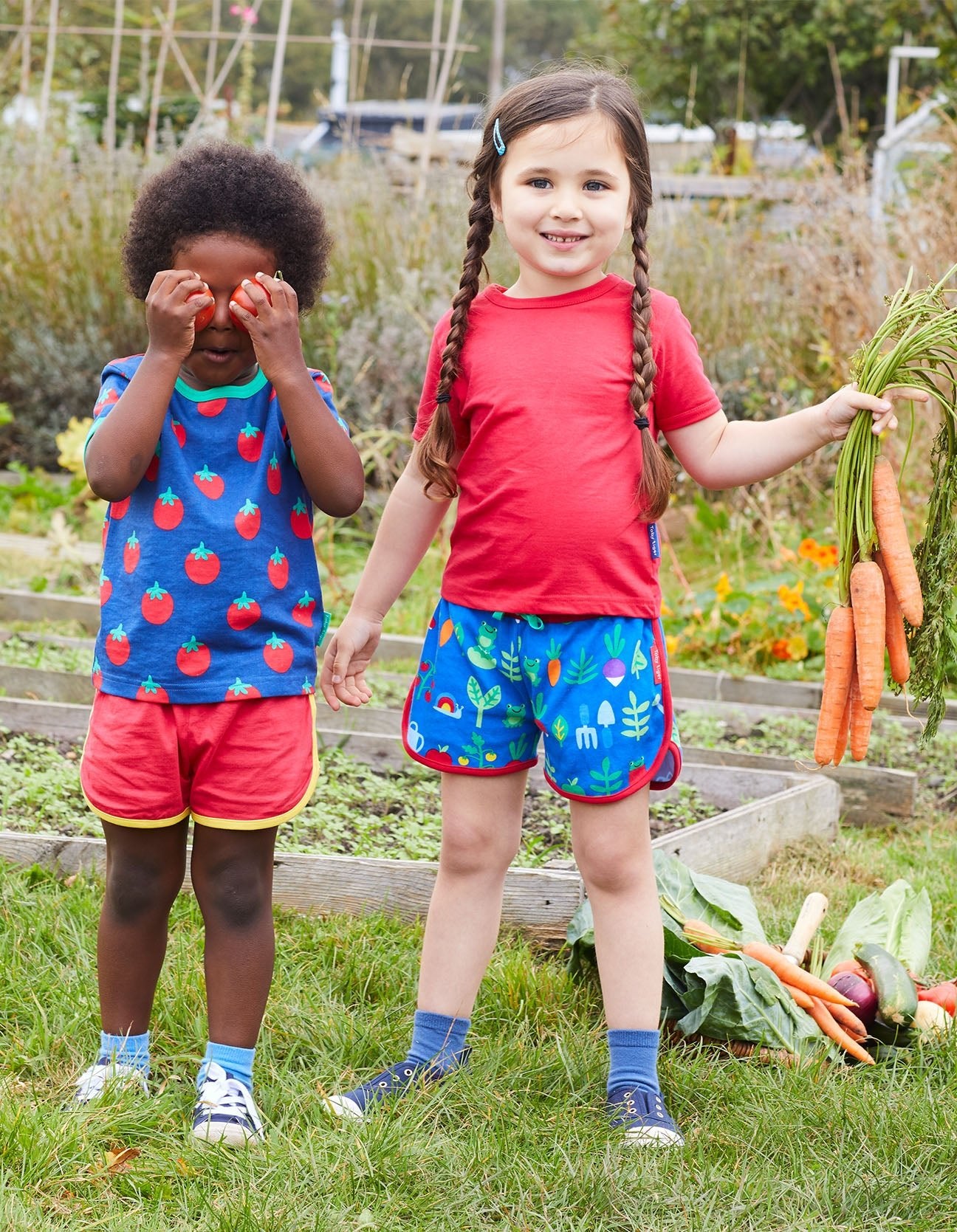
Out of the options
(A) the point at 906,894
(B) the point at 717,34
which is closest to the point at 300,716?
(A) the point at 906,894

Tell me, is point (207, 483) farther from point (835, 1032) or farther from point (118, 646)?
point (835, 1032)

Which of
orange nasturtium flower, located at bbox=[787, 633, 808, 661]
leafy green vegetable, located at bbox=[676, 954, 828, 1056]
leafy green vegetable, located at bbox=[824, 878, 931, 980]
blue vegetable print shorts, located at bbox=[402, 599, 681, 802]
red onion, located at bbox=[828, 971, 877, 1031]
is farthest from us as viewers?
orange nasturtium flower, located at bbox=[787, 633, 808, 661]

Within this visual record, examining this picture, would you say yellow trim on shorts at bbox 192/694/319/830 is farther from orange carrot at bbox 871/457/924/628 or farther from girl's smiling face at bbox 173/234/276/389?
orange carrot at bbox 871/457/924/628

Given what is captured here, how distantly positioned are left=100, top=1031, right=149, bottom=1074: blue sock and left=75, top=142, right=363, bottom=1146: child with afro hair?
13 mm

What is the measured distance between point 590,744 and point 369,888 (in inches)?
40.4

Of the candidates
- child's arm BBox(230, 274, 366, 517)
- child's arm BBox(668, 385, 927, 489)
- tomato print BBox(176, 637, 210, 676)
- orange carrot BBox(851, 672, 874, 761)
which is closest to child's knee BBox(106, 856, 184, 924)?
tomato print BBox(176, 637, 210, 676)

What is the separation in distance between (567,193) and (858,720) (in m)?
1.08

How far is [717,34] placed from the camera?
2019cm

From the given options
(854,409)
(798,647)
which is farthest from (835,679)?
(798,647)

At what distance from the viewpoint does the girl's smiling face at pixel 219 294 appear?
87.4 inches

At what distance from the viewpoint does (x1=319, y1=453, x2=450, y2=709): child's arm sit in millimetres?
2453

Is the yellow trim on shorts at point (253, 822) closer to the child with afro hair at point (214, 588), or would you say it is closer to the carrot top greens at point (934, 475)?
the child with afro hair at point (214, 588)

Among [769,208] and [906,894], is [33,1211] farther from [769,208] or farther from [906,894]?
[769,208]

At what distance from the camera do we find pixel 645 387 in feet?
7.39
